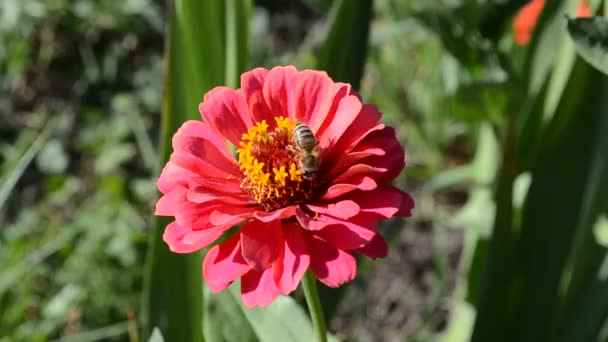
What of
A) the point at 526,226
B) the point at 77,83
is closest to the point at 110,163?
the point at 77,83

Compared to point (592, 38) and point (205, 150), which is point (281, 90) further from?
point (592, 38)

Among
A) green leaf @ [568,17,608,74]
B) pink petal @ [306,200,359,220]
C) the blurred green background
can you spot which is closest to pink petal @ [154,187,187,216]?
pink petal @ [306,200,359,220]

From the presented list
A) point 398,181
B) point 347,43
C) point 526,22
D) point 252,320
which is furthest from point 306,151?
point 398,181

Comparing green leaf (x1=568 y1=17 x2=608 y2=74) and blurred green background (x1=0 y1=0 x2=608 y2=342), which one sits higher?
green leaf (x1=568 y1=17 x2=608 y2=74)

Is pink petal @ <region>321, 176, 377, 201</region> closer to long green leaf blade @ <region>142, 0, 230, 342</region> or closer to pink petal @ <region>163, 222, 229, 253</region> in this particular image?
pink petal @ <region>163, 222, 229, 253</region>

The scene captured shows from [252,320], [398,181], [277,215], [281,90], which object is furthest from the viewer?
[398,181]

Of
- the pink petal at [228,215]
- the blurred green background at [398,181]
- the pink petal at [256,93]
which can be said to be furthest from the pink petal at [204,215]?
the blurred green background at [398,181]
